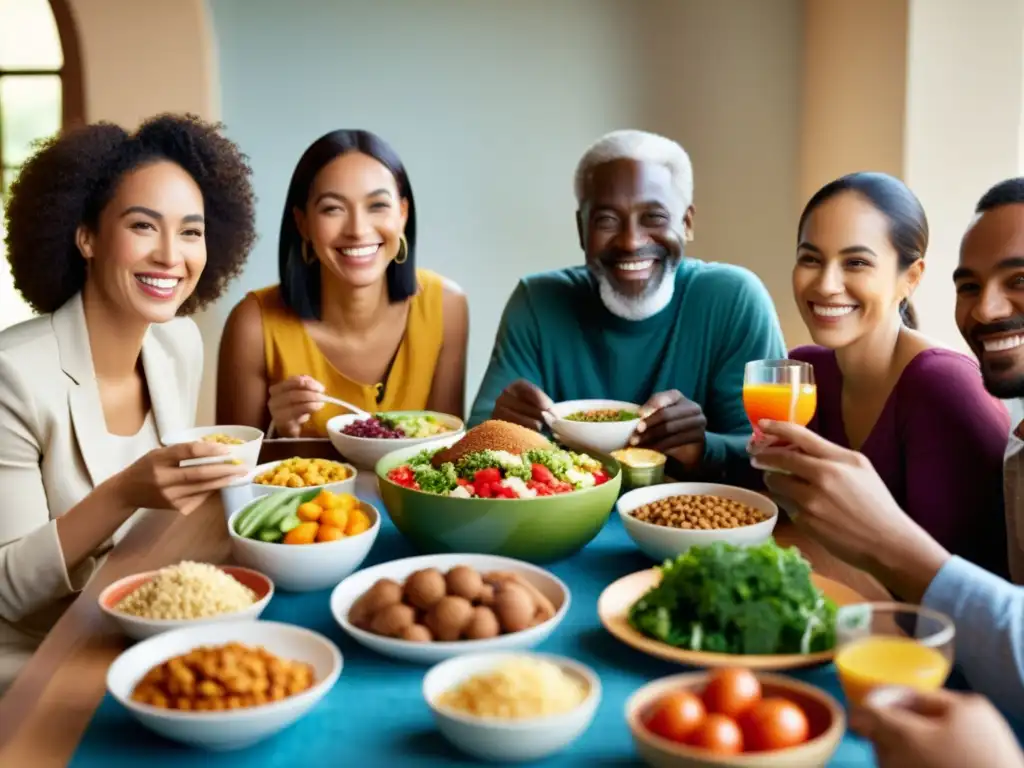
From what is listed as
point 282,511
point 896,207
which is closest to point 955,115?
point 896,207

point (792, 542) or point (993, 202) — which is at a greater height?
point (993, 202)

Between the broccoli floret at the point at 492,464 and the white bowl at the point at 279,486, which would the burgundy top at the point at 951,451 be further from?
the white bowl at the point at 279,486

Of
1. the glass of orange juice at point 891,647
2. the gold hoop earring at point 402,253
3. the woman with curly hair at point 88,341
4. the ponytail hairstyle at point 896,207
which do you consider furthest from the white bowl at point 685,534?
the gold hoop earring at point 402,253

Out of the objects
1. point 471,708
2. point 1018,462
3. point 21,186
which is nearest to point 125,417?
point 21,186

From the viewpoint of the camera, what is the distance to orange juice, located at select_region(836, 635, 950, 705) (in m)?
1.06

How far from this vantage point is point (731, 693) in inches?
42.3

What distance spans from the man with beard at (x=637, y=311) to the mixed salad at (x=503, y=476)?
837 mm

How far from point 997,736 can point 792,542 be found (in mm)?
876

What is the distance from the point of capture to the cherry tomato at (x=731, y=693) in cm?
106

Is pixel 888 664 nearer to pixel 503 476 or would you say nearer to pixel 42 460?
pixel 503 476

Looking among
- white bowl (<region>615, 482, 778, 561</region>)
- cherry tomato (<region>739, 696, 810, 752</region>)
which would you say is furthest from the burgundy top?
cherry tomato (<region>739, 696, 810, 752</region>)

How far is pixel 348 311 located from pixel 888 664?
2337mm

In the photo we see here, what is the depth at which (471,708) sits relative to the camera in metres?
1.12

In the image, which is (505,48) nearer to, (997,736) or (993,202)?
(993,202)
